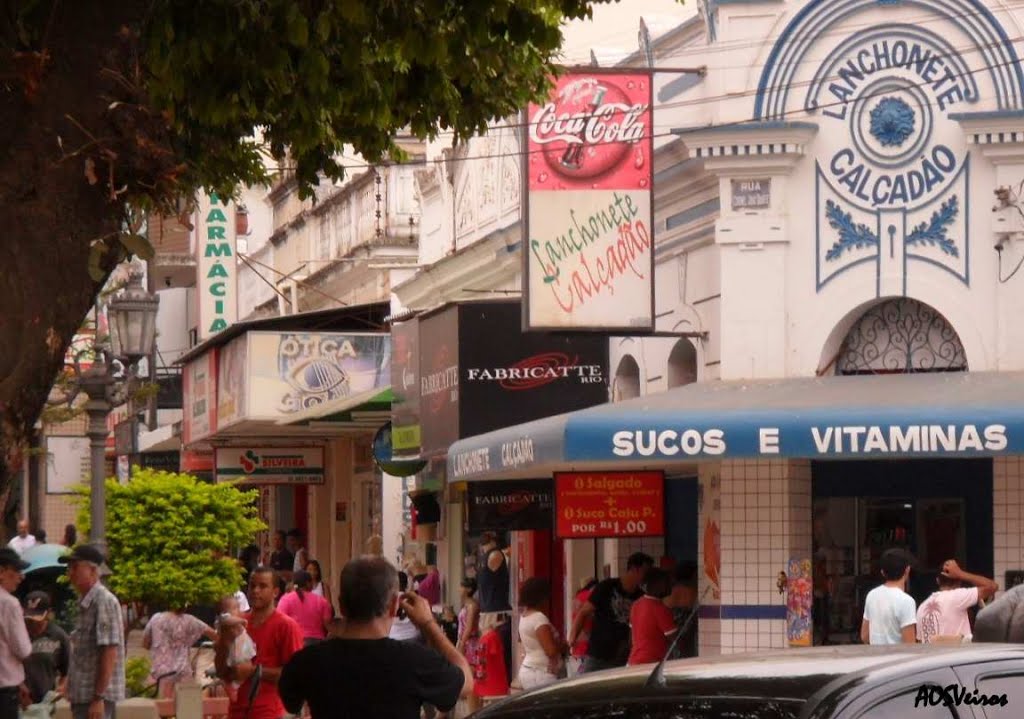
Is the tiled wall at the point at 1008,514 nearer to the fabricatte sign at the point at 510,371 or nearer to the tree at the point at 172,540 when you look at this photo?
the fabricatte sign at the point at 510,371

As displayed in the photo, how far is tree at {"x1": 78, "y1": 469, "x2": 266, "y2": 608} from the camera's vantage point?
17.5 metres

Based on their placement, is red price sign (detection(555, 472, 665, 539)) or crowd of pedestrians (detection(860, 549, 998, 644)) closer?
crowd of pedestrians (detection(860, 549, 998, 644))

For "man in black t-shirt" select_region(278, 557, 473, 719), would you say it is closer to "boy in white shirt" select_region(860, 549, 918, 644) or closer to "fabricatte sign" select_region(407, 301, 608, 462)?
"boy in white shirt" select_region(860, 549, 918, 644)

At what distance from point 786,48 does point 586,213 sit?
7.58 feet

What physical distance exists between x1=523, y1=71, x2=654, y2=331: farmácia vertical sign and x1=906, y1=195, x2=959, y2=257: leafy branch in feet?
7.70

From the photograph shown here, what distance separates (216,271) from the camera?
38.3 m

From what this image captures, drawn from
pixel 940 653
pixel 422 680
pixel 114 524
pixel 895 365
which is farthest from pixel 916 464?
pixel 940 653

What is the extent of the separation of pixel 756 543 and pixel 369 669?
1091 centimetres

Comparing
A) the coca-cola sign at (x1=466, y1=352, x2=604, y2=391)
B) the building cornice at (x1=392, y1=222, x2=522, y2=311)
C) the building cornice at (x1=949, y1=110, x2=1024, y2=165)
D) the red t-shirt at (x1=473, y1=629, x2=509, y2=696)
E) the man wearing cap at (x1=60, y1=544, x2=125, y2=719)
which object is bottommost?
the red t-shirt at (x1=473, y1=629, x2=509, y2=696)

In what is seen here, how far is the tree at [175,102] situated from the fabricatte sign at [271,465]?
20034 mm

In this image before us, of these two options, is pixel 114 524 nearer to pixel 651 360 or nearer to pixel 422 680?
pixel 651 360

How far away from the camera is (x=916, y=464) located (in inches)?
743

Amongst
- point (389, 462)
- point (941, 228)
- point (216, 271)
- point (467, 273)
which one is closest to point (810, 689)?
point (941, 228)

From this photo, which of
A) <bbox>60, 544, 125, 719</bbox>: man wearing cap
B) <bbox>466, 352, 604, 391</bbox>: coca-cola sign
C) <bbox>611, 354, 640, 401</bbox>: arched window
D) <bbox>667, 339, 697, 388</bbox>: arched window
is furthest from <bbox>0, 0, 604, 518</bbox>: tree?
<bbox>611, 354, 640, 401</bbox>: arched window
